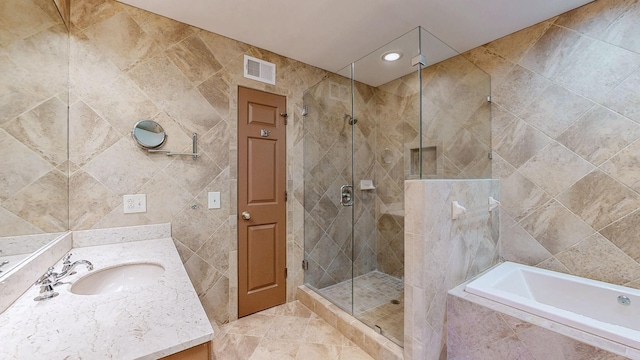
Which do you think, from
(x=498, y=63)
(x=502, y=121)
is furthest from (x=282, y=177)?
(x=498, y=63)

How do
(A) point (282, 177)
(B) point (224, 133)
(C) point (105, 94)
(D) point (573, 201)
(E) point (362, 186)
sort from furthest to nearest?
1. (E) point (362, 186)
2. (A) point (282, 177)
3. (B) point (224, 133)
4. (D) point (573, 201)
5. (C) point (105, 94)

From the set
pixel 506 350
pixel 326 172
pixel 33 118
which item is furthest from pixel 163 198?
pixel 506 350

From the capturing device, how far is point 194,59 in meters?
1.93

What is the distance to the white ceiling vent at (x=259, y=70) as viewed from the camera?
2168 mm

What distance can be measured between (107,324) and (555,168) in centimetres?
270

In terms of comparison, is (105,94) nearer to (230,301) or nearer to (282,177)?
(282,177)

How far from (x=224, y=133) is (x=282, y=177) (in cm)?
65

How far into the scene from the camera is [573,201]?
1791mm

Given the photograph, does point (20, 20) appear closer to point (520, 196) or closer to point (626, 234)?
point (520, 196)

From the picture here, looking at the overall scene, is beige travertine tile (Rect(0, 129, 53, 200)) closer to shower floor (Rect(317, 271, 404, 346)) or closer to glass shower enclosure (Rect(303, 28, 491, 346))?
glass shower enclosure (Rect(303, 28, 491, 346))

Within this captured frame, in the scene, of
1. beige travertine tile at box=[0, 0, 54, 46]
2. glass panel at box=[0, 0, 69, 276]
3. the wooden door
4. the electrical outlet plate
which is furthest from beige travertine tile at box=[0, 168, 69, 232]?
the wooden door

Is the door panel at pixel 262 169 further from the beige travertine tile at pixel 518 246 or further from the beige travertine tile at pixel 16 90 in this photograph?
the beige travertine tile at pixel 518 246

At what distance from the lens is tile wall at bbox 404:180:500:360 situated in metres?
1.44

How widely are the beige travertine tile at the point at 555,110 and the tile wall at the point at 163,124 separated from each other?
2126 mm
